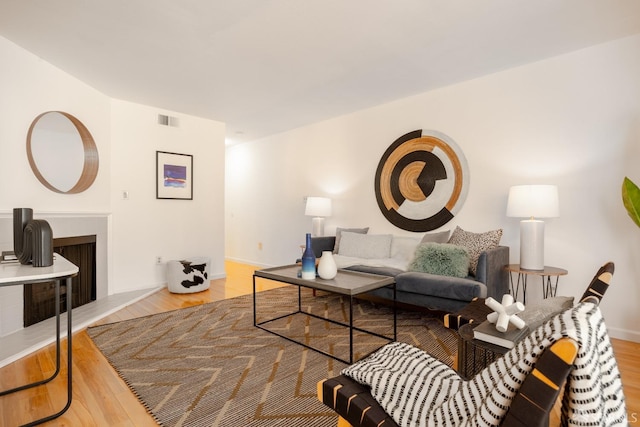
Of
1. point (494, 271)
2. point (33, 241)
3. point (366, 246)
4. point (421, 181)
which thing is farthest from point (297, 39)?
point (494, 271)

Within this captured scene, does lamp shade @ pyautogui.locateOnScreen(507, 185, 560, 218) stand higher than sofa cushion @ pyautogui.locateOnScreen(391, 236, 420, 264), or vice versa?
lamp shade @ pyautogui.locateOnScreen(507, 185, 560, 218)

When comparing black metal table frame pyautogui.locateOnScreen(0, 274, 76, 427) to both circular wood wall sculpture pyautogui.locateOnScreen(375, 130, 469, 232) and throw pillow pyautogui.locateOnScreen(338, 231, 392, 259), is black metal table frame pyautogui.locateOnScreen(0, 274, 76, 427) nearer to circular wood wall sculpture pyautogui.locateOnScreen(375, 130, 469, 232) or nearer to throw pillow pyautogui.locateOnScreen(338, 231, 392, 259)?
throw pillow pyautogui.locateOnScreen(338, 231, 392, 259)

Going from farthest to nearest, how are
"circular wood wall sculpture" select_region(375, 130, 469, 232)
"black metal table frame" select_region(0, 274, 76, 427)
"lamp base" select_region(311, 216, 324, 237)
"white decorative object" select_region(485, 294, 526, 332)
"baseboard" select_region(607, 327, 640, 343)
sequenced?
"lamp base" select_region(311, 216, 324, 237), "circular wood wall sculpture" select_region(375, 130, 469, 232), "baseboard" select_region(607, 327, 640, 343), "black metal table frame" select_region(0, 274, 76, 427), "white decorative object" select_region(485, 294, 526, 332)

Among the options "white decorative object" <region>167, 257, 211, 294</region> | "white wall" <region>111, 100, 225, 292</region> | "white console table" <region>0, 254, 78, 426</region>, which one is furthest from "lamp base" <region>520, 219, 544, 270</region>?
"white wall" <region>111, 100, 225, 292</region>

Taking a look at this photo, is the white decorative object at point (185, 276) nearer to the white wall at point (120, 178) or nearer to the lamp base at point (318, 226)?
the white wall at point (120, 178)

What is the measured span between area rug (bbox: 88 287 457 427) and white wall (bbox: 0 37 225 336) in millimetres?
1282

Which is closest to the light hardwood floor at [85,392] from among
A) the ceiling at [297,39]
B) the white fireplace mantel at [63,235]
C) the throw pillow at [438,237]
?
the white fireplace mantel at [63,235]

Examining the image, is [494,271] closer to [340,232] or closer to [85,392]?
[340,232]

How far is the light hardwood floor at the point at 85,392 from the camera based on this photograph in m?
1.70

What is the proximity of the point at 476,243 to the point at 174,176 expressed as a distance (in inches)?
158

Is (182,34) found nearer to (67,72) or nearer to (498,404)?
(67,72)

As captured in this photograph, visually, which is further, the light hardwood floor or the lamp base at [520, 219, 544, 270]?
the lamp base at [520, 219, 544, 270]

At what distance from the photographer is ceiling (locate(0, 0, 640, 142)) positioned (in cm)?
236

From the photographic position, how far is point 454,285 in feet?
9.31
